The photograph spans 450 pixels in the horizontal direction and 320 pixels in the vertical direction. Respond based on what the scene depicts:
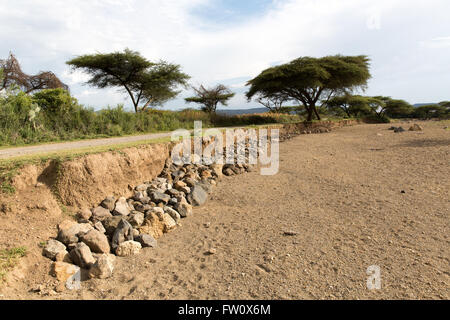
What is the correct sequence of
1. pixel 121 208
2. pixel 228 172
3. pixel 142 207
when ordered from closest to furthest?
pixel 121 208 < pixel 142 207 < pixel 228 172

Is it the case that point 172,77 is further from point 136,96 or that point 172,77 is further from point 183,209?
point 183,209

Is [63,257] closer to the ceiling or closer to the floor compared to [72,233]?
closer to the floor

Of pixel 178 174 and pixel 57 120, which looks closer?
pixel 178 174

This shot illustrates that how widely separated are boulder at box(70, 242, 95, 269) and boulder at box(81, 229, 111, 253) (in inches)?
5.3

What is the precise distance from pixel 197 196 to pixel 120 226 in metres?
1.49

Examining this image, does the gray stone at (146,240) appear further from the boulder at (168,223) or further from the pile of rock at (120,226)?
the boulder at (168,223)

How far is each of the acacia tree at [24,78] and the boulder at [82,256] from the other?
57.3ft

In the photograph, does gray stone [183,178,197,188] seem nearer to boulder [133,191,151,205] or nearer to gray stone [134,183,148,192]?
gray stone [134,183,148,192]

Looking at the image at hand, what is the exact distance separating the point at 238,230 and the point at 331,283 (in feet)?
4.34

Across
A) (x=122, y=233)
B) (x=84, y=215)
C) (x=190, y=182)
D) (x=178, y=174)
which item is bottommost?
(x=122, y=233)

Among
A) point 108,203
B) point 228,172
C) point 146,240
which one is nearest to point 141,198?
point 108,203

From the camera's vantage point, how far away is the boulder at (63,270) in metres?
2.26

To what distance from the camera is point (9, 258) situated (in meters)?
2.21

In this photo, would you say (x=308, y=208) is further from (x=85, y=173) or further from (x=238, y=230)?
(x=85, y=173)
